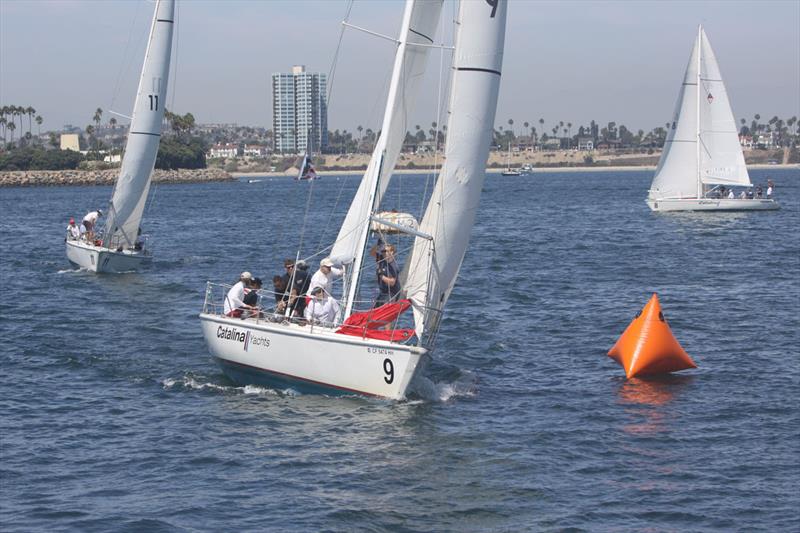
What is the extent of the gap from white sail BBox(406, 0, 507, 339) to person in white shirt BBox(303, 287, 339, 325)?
5.01 ft

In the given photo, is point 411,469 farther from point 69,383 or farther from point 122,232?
point 122,232

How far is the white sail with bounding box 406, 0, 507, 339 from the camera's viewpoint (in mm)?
19266

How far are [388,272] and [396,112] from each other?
3.10m

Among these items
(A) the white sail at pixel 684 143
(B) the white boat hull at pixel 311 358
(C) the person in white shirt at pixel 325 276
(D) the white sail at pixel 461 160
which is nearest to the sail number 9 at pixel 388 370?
(B) the white boat hull at pixel 311 358

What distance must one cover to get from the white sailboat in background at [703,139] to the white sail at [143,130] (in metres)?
37.7

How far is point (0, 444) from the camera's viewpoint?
17.8m

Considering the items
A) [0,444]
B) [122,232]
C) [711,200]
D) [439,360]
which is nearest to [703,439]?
[439,360]

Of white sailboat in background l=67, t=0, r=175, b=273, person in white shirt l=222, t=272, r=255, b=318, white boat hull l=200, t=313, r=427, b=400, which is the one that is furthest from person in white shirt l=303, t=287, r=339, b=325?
white sailboat in background l=67, t=0, r=175, b=273

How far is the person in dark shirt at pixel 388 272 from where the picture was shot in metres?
20.8

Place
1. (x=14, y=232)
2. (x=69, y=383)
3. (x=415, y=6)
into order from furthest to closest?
1. (x=14, y=232)
2. (x=69, y=383)
3. (x=415, y=6)

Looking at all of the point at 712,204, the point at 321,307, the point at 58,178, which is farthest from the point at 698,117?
the point at 58,178

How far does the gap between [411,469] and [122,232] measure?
93.9 ft

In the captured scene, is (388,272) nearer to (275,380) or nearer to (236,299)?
(275,380)

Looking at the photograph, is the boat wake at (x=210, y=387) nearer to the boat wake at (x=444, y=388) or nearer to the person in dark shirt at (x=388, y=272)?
the boat wake at (x=444, y=388)
